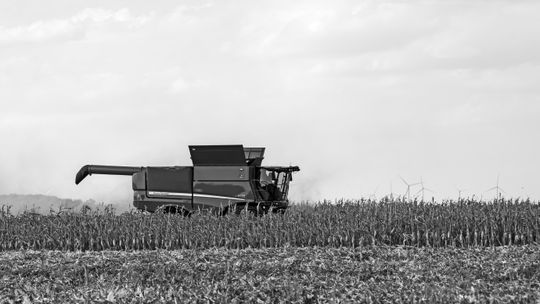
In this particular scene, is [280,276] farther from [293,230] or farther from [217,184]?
[217,184]

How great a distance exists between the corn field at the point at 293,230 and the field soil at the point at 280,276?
821 millimetres

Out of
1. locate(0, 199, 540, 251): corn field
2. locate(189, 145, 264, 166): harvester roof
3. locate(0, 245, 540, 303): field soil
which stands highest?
locate(189, 145, 264, 166): harvester roof

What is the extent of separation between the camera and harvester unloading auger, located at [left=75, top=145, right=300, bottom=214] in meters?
19.2

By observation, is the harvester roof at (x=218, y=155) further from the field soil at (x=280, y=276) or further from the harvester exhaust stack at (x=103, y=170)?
the field soil at (x=280, y=276)

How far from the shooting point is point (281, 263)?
12820 mm

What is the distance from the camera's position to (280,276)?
11.9 metres

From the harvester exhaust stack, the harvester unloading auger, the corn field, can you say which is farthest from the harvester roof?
the corn field

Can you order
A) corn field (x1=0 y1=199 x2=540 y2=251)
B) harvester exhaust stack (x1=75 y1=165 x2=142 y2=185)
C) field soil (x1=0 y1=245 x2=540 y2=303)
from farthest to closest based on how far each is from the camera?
harvester exhaust stack (x1=75 y1=165 x2=142 y2=185), corn field (x1=0 y1=199 x2=540 y2=251), field soil (x1=0 y1=245 x2=540 y2=303)

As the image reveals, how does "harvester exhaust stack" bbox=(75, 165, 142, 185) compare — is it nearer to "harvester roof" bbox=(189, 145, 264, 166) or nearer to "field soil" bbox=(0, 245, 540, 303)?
"harvester roof" bbox=(189, 145, 264, 166)

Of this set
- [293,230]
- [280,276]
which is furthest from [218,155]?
[280,276]

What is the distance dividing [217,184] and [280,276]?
25.0ft

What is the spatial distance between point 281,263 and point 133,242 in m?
4.17

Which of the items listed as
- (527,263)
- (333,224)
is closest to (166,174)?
(333,224)

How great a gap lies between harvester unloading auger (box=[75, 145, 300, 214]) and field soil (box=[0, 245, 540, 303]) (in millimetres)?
4316
